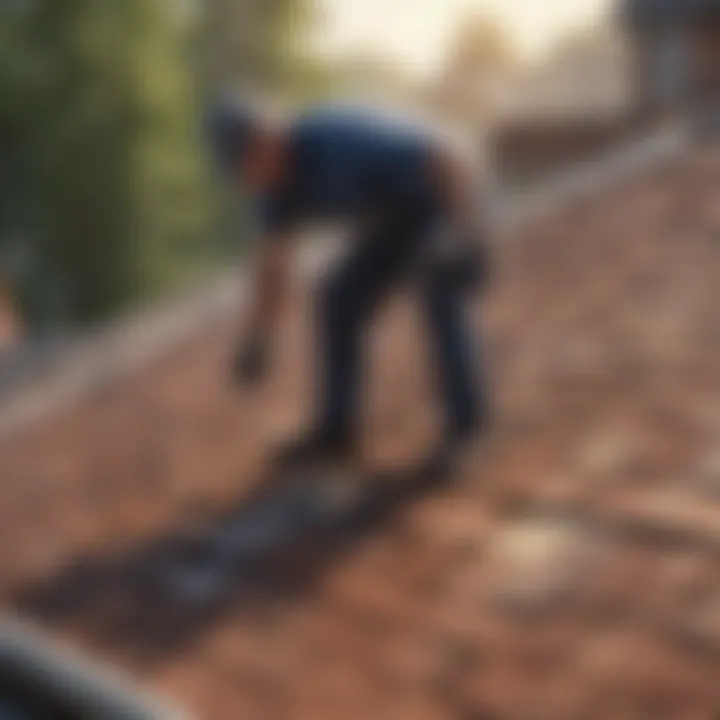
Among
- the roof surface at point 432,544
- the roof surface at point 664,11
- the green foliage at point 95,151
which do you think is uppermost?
the green foliage at point 95,151

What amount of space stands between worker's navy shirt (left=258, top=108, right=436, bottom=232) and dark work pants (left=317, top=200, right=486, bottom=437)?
0.13 meters

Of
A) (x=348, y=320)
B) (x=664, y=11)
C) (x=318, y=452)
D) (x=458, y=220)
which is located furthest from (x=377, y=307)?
(x=664, y=11)

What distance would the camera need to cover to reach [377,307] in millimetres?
4090

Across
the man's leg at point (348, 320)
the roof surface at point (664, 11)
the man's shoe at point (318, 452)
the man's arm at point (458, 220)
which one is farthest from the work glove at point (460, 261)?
the roof surface at point (664, 11)

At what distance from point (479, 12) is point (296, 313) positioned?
23533 millimetres

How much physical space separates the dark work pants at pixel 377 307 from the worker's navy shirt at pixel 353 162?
128mm

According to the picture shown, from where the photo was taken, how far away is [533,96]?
15.6 m

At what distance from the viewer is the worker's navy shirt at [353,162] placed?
12.2 ft

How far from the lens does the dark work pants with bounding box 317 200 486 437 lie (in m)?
3.90

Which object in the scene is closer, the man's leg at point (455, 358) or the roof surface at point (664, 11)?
the man's leg at point (455, 358)

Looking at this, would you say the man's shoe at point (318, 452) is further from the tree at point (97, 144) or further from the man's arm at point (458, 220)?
the tree at point (97, 144)

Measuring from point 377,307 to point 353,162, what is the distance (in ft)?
1.74

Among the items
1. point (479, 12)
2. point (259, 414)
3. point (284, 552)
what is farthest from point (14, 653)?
point (479, 12)

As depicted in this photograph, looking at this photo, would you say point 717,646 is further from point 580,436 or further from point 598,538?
point 580,436
